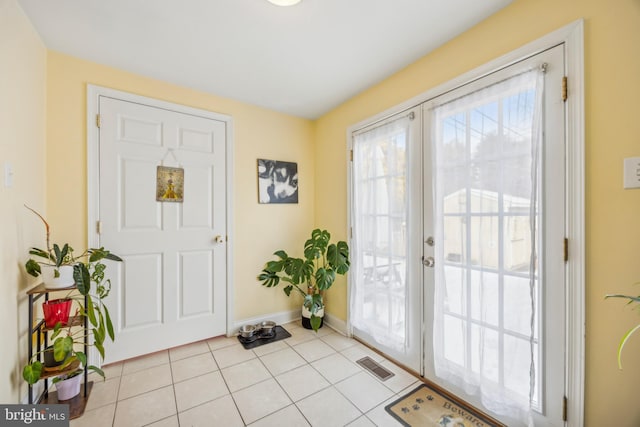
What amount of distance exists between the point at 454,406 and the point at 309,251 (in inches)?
64.2

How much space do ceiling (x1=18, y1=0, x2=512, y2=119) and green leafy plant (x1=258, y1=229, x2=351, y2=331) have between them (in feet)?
5.06

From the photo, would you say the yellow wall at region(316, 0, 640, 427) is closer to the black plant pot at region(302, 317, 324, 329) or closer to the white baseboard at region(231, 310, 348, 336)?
the white baseboard at region(231, 310, 348, 336)

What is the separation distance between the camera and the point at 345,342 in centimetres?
251

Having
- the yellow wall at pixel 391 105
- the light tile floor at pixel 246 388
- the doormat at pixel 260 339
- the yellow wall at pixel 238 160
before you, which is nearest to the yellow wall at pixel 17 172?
the yellow wall at pixel 391 105

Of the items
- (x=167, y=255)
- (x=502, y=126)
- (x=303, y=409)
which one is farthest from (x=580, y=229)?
(x=167, y=255)

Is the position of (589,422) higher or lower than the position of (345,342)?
higher

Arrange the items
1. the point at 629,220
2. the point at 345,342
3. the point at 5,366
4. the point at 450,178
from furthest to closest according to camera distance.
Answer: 1. the point at 345,342
2. the point at 450,178
3. the point at 5,366
4. the point at 629,220

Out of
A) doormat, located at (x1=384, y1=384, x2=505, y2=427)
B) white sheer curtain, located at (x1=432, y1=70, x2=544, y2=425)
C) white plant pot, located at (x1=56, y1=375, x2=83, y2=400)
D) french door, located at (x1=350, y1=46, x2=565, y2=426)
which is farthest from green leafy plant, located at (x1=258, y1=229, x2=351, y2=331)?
white plant pot, located at (x1=56, y1=375, x2=83, y2=400)

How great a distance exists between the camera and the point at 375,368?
2.07 meters

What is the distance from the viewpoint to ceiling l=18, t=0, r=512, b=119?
1.48 metres

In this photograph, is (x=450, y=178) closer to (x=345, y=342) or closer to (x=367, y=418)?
(x=367, y=418)

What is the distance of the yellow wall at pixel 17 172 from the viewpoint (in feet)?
4.35

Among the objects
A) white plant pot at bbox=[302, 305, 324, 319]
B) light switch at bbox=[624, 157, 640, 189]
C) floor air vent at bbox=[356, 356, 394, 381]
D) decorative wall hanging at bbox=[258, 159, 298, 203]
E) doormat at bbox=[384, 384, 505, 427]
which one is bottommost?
floor air vent at bbox=[356, 356, 394, 381]

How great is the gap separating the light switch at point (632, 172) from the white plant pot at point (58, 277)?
2.98 metres
